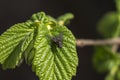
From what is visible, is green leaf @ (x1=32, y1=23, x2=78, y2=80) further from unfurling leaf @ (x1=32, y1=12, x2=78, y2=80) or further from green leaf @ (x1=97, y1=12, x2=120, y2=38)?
green leaf @ (x1=97, y1=12, x2=120, y2=38)

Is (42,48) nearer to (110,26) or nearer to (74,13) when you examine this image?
(110,26)

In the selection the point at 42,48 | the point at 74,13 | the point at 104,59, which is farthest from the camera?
the point at 74,13

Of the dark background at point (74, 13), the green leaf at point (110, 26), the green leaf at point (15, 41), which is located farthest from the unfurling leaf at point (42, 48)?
the dark background at point (74, 13)

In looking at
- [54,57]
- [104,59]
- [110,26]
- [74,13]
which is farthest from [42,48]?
[74,13]

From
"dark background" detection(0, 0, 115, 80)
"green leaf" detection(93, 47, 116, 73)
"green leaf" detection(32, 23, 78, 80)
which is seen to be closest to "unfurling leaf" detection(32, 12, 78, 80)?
"green leaf" detection(32, 23, 78, 80)

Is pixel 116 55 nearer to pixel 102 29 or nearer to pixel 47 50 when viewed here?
pixel 102 29
